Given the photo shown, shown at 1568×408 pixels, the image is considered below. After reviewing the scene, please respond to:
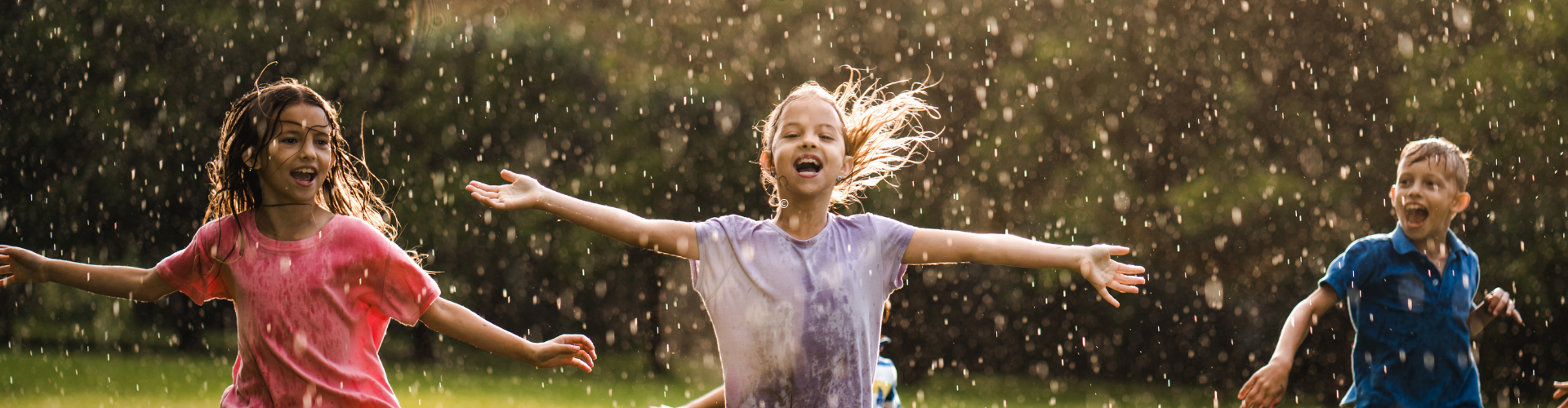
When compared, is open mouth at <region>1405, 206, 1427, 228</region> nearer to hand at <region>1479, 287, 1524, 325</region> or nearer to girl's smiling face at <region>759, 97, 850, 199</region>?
hand at <region>1479, 287, 1524, 325</region>

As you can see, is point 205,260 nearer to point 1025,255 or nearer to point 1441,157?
point 1025,255

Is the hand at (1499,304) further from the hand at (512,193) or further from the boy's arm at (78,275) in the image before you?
the boy's arm at (78,275)

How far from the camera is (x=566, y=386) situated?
1220cm

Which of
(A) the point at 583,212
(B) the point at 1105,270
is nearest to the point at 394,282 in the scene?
(A) the point at 583,212

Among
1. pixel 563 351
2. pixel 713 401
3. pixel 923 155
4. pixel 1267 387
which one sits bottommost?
pixel 713 401

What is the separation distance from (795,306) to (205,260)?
67.8 inches

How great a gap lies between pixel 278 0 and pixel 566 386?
558cm

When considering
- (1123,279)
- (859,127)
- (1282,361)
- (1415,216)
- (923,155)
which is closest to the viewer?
(1123,279)

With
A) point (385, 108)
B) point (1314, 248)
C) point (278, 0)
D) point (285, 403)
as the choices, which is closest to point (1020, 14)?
point (1314, 248)

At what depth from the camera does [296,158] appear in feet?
10.9

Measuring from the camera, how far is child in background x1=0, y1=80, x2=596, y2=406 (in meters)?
3.15

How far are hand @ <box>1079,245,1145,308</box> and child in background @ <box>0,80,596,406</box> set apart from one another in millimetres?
1418

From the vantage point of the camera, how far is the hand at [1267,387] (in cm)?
372

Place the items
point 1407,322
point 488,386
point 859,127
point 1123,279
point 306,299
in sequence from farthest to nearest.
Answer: point 488,386 < point 1407,322 < point 859,127 < point 306,299 < point 1123,279
